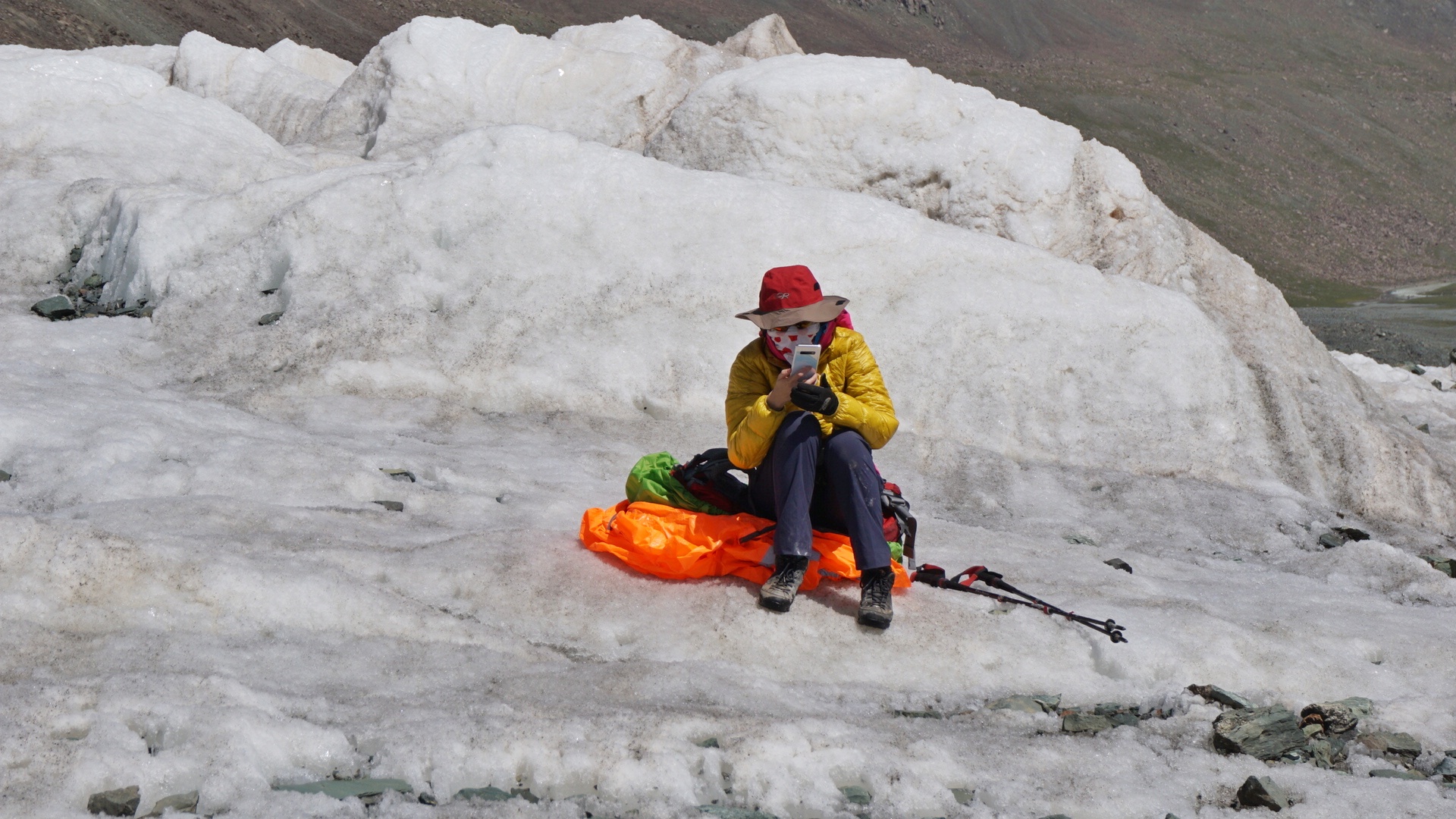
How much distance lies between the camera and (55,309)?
12.2m

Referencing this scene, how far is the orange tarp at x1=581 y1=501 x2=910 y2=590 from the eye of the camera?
23.6 ft

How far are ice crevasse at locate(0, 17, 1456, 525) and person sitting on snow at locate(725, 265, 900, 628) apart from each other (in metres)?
4.59

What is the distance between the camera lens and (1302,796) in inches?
207

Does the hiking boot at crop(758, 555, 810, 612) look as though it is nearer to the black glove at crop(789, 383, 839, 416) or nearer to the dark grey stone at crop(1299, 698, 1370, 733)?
the black glove at crop(789, 383, 839, 416)

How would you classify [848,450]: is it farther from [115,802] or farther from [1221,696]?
[115,802]

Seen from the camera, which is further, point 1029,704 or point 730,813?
point 1029,704

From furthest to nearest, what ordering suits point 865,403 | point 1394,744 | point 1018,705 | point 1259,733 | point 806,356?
point 865,403 < point 806,356 < point 1018,705 < point 1394,744 < point 1259,733

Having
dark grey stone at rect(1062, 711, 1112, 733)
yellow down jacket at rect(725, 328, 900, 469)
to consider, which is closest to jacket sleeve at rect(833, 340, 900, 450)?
yellow down jacket at rect(725, 328, 900, 469)

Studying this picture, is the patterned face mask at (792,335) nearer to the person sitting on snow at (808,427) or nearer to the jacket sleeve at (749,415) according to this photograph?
the person sitting on snow at (808,427)

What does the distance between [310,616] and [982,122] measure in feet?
37.4

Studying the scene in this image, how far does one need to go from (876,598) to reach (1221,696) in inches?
78.9

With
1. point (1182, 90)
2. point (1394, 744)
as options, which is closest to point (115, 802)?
point (1394, 744)

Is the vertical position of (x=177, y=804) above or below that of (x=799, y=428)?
below

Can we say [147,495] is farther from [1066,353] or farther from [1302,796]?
[1066,353]
